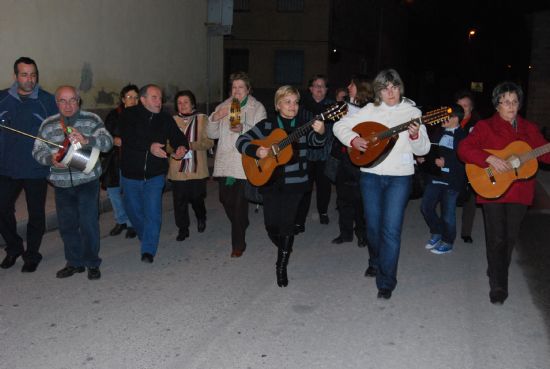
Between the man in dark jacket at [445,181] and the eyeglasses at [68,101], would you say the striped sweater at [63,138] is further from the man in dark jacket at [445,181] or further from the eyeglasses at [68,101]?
the man in dark jacket at [445,181]

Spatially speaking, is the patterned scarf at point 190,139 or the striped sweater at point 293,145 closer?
the striped sweater at point 293,145

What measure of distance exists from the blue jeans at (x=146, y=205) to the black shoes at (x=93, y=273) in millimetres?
679

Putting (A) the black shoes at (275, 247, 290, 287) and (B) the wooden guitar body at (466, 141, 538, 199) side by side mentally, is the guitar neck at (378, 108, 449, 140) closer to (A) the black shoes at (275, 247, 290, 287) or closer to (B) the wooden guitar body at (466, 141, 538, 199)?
(B) the wooden guitar body at (466, 141, 538, 199)

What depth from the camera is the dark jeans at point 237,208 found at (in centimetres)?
674

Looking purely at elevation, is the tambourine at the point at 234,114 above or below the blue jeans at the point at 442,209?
above

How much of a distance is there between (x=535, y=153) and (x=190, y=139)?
13.3 feet

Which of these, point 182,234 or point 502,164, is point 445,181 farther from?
point 182,234

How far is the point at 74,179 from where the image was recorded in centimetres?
573

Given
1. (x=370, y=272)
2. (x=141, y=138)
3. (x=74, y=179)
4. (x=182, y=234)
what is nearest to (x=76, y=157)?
(x=74, y=179)

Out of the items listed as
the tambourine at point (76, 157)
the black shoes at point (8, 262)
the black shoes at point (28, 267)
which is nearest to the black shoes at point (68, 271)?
the black shoes at point (28, 267)

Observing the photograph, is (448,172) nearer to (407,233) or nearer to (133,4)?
(407,233)

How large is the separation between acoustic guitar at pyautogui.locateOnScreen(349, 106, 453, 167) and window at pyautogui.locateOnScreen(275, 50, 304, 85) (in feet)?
70.2

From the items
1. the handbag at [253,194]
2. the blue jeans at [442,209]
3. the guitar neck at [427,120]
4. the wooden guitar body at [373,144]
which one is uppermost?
the guitar neck at [427,120]

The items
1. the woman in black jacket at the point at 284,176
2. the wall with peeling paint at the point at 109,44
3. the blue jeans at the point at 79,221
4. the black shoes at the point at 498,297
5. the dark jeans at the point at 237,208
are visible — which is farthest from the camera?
the wall with peeling paint at the point at 109,44
